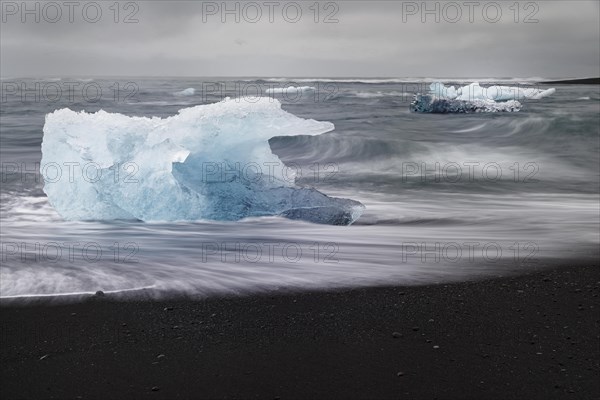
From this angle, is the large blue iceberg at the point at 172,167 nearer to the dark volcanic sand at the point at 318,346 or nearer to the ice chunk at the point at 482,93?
the dark volcanic sand at the point at 318,346

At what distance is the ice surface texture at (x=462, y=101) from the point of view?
548 inches

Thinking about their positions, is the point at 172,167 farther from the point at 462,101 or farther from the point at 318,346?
the point at 462,101

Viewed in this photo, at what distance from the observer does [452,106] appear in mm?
13797

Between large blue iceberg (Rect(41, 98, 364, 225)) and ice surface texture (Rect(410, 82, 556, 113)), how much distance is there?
927 centimetres

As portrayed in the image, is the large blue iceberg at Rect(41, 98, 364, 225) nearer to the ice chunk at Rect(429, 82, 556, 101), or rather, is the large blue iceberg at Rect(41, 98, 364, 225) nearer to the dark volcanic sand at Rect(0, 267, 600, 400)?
the dark volcanic sand at Rect(0, 267, 600, 400)

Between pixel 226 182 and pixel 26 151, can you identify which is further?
pixel 26 151

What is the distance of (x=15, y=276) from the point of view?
12.9 ft

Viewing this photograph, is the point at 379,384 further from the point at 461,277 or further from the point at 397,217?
the point at 397,217

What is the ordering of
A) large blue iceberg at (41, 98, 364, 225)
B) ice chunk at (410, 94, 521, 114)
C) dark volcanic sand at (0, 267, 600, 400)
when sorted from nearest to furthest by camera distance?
dark volcanic sand at (0, 267, 600, 400) → large blue iceberg at (41, 98, 364, 225) → ice chunk at (410, 94, 521, 114)

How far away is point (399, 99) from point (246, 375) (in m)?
17.0

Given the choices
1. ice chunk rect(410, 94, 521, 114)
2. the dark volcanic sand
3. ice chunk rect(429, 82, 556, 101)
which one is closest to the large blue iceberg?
the dark volcanic sand

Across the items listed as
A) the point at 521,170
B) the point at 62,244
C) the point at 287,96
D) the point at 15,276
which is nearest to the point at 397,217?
the point at 62,244

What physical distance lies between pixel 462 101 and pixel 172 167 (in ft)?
34.5

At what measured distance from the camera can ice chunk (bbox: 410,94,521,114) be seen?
13.8 m
